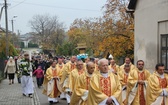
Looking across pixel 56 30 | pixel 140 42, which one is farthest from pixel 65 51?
pixel 140 42

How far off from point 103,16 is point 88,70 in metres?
22.6

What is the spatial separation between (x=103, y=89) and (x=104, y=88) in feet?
0.09

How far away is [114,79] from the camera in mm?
6824

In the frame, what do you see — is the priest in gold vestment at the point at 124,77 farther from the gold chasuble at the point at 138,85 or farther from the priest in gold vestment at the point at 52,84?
the priest in gold vestment at the point at 52,84

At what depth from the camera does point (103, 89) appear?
21.9 ft

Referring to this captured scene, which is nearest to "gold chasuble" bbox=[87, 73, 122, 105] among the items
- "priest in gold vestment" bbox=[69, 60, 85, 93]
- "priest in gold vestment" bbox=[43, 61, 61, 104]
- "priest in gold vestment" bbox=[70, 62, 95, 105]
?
"priest in gold vestment" bbox=[70, 62, 95, 105]

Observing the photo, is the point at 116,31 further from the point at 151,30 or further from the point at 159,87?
the point at 159,87

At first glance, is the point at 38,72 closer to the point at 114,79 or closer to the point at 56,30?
the point at 114,79

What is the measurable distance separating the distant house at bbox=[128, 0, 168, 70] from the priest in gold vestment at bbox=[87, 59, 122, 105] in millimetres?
6080

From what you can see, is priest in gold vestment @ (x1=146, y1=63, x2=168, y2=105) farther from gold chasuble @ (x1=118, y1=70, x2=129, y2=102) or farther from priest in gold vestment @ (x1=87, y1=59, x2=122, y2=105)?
gold chasuble @ (x1=118, y1=70, x2=129, y2=102)

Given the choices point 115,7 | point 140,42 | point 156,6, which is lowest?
point 140,42

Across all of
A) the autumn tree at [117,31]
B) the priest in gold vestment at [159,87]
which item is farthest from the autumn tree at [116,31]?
the priest in gold vestment at [159,87]

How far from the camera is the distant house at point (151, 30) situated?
12469 mm

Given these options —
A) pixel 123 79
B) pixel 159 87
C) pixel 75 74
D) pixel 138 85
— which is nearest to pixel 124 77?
pixel 123 79
